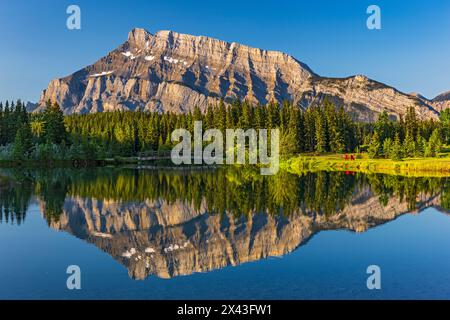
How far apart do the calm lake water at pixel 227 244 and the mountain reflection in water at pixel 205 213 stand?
0.11m

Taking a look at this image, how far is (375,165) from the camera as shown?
9381 cm

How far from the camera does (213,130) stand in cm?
13975

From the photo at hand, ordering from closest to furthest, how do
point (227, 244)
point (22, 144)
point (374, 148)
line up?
1. point (227, 244)
2. point (374, 148)
3. point (22, 144)

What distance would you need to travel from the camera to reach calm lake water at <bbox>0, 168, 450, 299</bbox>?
1788 centimetres

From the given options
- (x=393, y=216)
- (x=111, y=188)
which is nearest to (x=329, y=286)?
(x=393, y=216)

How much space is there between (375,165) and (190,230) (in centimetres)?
7209

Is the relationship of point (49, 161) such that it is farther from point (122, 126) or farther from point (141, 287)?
point (141, 287)

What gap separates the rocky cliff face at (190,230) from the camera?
75.1ft

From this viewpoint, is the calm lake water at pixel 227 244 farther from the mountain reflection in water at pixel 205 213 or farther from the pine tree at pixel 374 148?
the pine tree at pixel 374 148

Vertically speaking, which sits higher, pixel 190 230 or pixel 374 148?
pixel 374 148

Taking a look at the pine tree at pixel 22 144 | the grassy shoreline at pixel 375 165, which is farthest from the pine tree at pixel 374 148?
the pine tree at pixel 22 144

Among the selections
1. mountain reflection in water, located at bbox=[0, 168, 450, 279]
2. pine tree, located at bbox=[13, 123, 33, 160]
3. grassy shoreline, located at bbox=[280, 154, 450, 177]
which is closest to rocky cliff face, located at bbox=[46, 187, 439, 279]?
mountain reflection in water, located at bbox=[0, 168, 450, 279]

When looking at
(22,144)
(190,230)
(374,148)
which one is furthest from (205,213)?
(22,144)

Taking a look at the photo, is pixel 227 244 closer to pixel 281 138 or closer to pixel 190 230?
pixel 190 230
